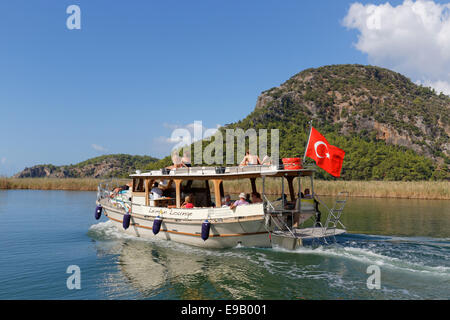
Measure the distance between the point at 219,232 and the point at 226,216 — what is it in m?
0.76

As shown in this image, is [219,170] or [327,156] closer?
[327,156]

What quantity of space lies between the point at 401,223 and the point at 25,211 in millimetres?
27598

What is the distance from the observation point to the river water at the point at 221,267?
934 cm

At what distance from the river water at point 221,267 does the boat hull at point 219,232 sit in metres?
0.32

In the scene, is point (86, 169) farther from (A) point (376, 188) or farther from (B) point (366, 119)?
(A) point (376, 188)

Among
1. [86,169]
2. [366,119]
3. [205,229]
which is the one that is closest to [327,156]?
[205,229]

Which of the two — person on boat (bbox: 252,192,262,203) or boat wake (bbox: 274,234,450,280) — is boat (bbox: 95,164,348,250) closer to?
person on boat (bbox: 252,192,262,203)

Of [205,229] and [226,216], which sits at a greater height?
[226,216]

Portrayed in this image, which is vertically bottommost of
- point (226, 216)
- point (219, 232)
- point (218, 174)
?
point (219, 232)

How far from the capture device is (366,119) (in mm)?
100688

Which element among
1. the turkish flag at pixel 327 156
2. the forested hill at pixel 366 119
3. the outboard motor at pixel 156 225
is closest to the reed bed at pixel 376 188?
the outboard motor at pixel 156 225

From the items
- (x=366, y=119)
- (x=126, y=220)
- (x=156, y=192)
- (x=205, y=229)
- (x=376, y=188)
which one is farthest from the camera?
(x=366, y=119)

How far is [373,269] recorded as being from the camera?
10.8 metres

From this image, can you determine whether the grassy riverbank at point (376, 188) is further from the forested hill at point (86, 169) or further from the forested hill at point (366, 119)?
the forested hill at point (86, 169)
